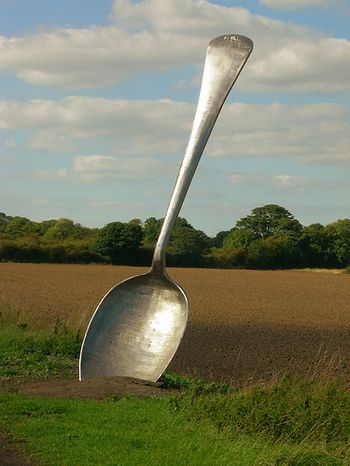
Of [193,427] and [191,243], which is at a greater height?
[191,243]

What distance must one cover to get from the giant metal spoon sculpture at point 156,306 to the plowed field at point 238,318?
159 cm

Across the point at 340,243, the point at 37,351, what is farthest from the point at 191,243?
the point at 37,351

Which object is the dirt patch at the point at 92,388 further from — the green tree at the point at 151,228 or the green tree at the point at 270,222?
the green tree at the point at 270,222

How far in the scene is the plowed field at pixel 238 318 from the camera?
16.5 metres

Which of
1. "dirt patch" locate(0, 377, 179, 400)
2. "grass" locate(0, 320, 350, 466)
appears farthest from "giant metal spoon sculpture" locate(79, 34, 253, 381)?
"grass" locate(0, 320, 350, 466)

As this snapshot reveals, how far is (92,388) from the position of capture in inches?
407

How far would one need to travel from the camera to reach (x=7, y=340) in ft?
49.6

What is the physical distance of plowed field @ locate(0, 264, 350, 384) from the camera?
54.1ft

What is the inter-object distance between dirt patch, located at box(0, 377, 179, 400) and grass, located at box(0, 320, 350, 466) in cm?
48

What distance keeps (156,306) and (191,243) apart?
2601 inches

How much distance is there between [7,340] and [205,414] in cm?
761

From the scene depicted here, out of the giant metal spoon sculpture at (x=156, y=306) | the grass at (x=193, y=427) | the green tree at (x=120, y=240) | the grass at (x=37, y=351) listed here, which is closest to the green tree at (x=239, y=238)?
the green tree at (x=120, y=240)

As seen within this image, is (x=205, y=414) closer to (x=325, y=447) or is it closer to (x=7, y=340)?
(x=325, y=447)

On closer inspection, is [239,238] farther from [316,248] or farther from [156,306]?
[156,306]
